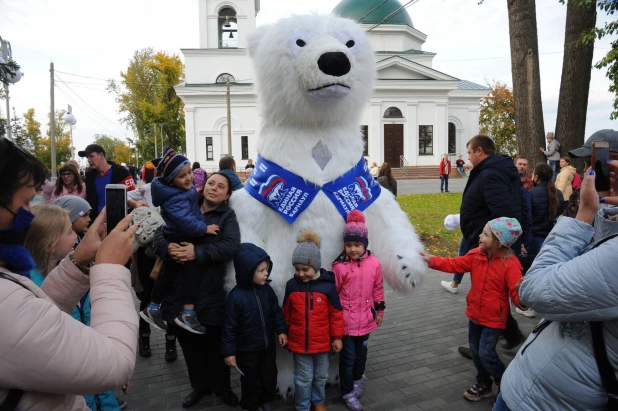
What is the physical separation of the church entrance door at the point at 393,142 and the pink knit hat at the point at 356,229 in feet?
88.3

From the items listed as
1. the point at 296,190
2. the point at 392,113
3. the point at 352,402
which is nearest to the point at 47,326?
the point at 296,190

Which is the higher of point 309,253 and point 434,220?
point 309,253

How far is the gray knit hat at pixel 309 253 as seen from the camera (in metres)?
2.83

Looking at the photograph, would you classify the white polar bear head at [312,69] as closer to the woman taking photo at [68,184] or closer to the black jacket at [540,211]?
the woman taking photo at [68,184]

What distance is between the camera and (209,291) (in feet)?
10.1

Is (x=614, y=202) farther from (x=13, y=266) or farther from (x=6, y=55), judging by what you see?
(x=6, y=55)

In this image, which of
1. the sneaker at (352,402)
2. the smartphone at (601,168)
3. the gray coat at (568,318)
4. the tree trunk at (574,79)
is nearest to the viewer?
the gray coat at (568,318)

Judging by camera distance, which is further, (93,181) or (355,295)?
(93,181)

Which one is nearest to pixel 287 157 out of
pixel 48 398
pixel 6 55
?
pixel 48 398

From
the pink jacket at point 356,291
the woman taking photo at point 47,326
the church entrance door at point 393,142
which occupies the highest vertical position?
the church entrance door at point 393,142

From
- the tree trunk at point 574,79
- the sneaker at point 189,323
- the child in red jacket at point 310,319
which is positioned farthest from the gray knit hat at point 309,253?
the tree trunk at point 574,79

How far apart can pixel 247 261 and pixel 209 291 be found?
467 mm

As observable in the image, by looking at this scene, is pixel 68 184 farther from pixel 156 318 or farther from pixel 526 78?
pixel 526 78

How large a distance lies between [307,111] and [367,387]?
2.25 metres
